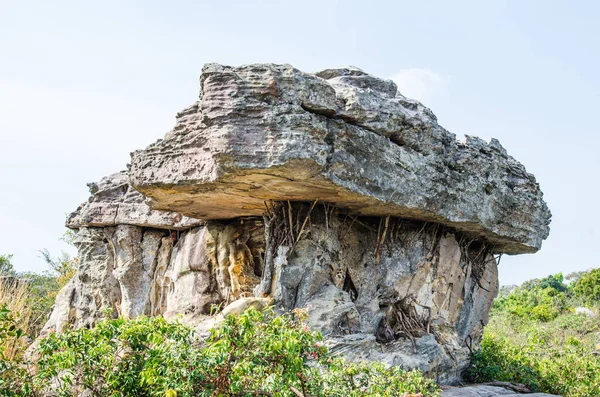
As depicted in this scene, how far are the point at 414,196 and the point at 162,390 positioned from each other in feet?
16.5

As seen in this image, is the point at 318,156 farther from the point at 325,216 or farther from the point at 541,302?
the point at 541,302

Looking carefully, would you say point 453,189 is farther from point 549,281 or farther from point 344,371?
point 549,281

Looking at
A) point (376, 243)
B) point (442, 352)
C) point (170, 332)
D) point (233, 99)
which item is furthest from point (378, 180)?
point (170, 332)

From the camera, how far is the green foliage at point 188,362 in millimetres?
4668

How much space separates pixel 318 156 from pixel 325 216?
1.73 metres

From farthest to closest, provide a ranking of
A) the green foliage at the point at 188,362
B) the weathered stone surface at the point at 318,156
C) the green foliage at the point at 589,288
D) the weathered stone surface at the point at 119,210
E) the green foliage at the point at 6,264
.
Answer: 1. the green foliage at the point at 589,288
2. the green foliage at the point at 6,264
3. the weathered stone surface at the point at 119,210
4. the weathered stone surface at the point at 318,156
5. the green foliage at the point at 188,362

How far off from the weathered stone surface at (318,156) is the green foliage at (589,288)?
67.1ft

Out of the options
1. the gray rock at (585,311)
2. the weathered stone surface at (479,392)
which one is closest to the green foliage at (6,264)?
the weathered stone surface at (479,392)

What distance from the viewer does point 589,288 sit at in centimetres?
2848

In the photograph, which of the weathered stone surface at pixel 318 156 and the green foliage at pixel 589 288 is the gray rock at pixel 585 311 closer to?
the green foliage at pixel 589 288

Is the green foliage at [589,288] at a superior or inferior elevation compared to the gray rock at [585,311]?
superior

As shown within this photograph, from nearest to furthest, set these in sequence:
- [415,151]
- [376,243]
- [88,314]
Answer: [415,151], [376,243], [88,314]

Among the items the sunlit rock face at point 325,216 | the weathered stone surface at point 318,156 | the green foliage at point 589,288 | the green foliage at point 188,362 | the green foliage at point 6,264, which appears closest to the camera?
the green foliage at point 188,362

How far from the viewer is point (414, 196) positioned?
8.66 metres
